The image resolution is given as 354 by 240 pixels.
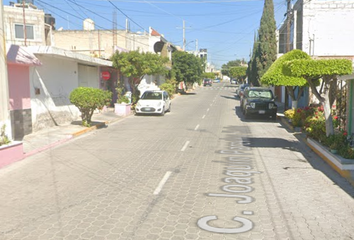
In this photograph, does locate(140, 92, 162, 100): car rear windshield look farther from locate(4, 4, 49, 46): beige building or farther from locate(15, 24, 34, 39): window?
locate(15, 24, 34, 39): window

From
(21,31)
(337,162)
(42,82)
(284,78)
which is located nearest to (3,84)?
(42,82)

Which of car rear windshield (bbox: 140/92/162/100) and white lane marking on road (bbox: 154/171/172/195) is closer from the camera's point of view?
white lane marking on road (bbox: 154/171/172/195)

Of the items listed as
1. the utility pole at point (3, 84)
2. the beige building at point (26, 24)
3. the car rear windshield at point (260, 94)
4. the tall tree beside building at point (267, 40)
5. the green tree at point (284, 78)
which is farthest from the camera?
the tall tree beside building at point (267, 40)

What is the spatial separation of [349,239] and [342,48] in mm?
23230

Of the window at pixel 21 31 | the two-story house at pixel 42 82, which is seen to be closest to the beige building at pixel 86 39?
the window at pixel 21 31

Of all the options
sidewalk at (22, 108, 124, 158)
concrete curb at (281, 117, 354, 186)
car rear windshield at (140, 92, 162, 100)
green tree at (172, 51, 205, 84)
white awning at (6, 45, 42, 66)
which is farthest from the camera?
green tree at (172, 51, 205, 84)

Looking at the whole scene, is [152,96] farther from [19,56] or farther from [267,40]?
[267,40]

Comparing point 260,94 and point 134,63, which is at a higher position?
point 134,63

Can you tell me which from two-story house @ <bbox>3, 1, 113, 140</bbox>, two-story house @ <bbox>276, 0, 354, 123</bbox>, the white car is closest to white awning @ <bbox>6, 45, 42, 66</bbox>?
two-story house @ <bbox>3, 1, 113, 140</bbox>

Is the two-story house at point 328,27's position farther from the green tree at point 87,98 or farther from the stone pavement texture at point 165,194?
the stone pavement texture at point 165,194

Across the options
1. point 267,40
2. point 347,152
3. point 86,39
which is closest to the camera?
point 347,152

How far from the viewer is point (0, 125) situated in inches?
359

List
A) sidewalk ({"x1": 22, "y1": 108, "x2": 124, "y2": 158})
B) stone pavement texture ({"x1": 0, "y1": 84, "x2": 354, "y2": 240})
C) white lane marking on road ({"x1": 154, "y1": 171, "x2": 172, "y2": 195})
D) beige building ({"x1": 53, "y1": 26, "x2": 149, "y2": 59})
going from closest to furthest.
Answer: stone pavement texture ({"x1": 0, "y1": 84, "x2": 354, "y2": 240}), white lane marking on road ({"x1": 154, "y1": 171, "x2": 172, "y2": 195}), sidewalk ({"x1": 22, "y1": 108, "x2": 124, "y2": 158}), beige building ({"x1": 53, "y1": 26, "x2": 149, "y2": 59})

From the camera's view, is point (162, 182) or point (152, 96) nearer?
point (162, 182)
